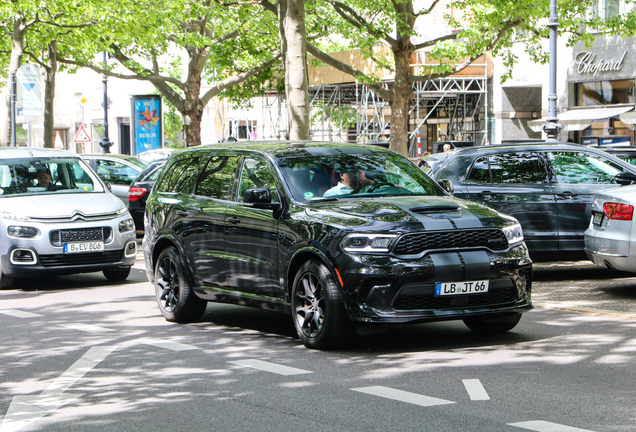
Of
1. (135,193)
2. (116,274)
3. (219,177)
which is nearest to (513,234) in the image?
(219,177)

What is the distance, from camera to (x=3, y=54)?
3409cm

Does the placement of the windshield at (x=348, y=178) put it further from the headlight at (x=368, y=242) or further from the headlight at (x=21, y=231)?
the headlight at (x=21, y=231)

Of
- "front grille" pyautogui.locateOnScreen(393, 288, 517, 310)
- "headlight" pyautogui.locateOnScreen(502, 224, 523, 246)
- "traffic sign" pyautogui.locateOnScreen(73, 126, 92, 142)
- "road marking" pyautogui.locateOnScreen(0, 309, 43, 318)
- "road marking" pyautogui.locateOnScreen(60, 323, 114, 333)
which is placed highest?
"traffic sign" pyautogui.locateOnScreen(73, 126, 92, 142)

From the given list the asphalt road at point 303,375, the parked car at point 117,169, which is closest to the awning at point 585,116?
the parked car at point 117,169

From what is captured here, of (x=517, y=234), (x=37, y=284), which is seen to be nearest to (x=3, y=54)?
(x=37, y=284)

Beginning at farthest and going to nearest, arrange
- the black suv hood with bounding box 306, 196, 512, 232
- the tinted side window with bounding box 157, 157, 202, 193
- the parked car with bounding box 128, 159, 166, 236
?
the parked car with bounding box 128, 159, 166, 236 < the tinted side window with bounding box 157, 157, 202, 193 < the black suv hood with bounding box 306, 196, 512, 232

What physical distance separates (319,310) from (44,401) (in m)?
2.34

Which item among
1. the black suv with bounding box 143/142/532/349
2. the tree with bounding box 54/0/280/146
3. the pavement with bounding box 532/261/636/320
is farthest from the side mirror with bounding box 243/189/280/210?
the tree with bounding box 54/0/280/146

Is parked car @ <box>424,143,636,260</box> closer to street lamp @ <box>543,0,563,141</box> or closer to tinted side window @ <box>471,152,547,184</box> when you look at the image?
tinted side window @ <box>471,152,547,184</box>

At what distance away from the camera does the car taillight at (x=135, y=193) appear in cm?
1789

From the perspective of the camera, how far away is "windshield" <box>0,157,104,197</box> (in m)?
12.7

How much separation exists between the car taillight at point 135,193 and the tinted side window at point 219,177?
887 centimetres

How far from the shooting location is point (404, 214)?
7234 millimetres

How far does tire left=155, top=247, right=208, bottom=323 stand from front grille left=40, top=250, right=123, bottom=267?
101 inches
